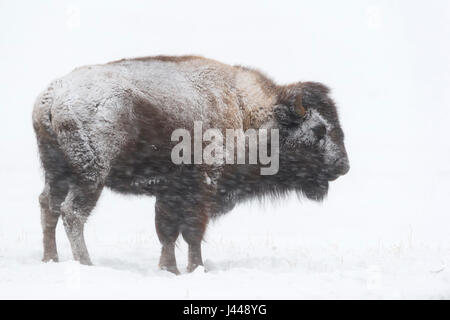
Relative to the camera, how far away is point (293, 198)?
709 centimetres

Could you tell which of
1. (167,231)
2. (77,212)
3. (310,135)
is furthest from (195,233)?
(310,135)

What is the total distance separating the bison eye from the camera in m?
6.71

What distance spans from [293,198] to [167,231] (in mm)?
1753

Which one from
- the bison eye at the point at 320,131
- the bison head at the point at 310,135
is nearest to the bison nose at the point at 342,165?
the bison head at the point at 310,135

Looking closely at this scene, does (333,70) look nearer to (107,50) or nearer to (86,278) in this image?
(107,50)

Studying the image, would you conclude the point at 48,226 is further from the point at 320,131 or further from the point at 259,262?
the point at 320,131

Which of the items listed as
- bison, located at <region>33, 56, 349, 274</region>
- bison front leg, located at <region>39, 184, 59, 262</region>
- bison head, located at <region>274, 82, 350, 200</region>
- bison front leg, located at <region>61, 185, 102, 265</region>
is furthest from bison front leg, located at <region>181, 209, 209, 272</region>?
bison front leg, located at <region>39, 184, 59, 262</region>

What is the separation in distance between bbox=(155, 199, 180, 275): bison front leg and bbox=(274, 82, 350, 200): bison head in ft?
4.86

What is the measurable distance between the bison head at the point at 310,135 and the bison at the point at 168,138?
0.5 inches

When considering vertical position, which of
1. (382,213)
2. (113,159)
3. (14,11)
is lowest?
(382,213)

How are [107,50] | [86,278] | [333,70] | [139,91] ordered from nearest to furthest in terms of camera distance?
[86,278] → [139,91] → [333,70] → [107,50]

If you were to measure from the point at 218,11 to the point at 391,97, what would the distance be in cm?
5121

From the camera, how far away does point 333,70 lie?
43.3 metres

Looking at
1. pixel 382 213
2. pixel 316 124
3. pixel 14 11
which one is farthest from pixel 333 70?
pixel 14 11
